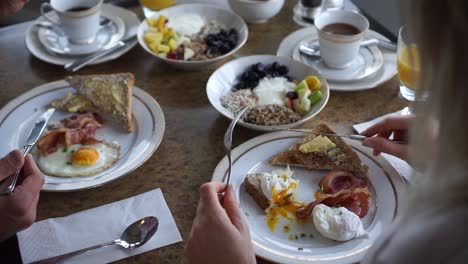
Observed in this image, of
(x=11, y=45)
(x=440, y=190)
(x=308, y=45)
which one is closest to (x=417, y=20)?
(x=440, y=190)

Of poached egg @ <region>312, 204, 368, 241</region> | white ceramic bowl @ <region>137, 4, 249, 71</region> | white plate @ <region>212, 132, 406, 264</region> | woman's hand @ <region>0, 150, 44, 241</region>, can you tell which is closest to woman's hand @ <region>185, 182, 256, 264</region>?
white plate @ <region>212, 132, 406, 264</region>

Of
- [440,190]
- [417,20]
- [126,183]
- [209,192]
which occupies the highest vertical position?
[417,20]

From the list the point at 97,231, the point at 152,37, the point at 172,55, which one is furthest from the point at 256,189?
the point at 152,37

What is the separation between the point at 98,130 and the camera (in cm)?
156

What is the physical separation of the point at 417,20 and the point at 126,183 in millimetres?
987

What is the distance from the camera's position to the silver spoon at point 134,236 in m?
1.16

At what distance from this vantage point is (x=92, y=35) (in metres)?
1.91

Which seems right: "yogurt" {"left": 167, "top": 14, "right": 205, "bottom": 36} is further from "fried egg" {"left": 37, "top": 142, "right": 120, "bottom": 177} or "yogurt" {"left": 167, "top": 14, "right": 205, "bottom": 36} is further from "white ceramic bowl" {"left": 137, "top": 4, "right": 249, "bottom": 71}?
"fried egg" {"left": 37, "top": 142, "right": 120, "bottom": 177}

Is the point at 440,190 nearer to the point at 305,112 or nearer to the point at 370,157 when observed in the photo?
the point at 370,157

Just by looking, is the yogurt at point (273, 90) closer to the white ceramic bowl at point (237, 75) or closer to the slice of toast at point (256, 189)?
the white ceramic bowl at point (237, 75)

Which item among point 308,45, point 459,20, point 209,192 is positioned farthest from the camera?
point 308,45

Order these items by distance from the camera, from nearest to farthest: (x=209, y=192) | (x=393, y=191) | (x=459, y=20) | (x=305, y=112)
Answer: (x=459, y=20)
(x=209, y=192)
(x=393, y=191)
(x=305, y=112)

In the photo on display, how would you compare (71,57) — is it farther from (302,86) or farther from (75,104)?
(302,86)

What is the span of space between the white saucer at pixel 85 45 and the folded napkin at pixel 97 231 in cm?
78
